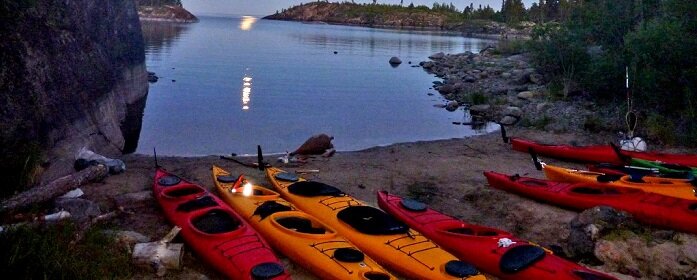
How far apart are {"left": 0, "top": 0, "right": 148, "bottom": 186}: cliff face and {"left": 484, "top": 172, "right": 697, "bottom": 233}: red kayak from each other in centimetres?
859

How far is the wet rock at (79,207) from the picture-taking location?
24.9 ft

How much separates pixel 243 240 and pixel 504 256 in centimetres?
316

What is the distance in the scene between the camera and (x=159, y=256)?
247 inches

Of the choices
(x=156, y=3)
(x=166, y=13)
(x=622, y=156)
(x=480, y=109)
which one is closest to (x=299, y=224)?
(x=622, y=156)

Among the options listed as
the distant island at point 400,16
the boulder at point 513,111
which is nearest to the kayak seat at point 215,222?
the boulder at point 513,111

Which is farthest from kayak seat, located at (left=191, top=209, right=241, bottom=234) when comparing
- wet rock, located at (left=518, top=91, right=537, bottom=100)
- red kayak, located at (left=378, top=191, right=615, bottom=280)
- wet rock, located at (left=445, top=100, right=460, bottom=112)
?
wet rock, located at (left=518, top=91, right=537, bottom=100)

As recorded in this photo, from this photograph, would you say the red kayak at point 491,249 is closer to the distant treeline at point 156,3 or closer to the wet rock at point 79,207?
the wet rock at point 79,207

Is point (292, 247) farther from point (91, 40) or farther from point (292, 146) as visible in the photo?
point (91, 40)

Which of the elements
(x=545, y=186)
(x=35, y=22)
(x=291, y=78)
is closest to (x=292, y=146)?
(x=35, y=22)

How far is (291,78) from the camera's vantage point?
96.7 ft

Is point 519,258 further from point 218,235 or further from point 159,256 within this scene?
point 159,256

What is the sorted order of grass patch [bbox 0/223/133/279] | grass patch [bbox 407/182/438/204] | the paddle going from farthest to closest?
the paddle
grass patch [bbox 407/182/438/204]
grass patch [bbox 0/223/133/279]

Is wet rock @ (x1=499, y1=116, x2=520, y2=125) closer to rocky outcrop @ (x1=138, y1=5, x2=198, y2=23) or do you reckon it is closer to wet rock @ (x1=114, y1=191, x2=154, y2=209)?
wet rock @ (x1=114, y1=191, x2=154, y2=209)

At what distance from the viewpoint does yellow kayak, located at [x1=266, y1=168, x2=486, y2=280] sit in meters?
6.00
